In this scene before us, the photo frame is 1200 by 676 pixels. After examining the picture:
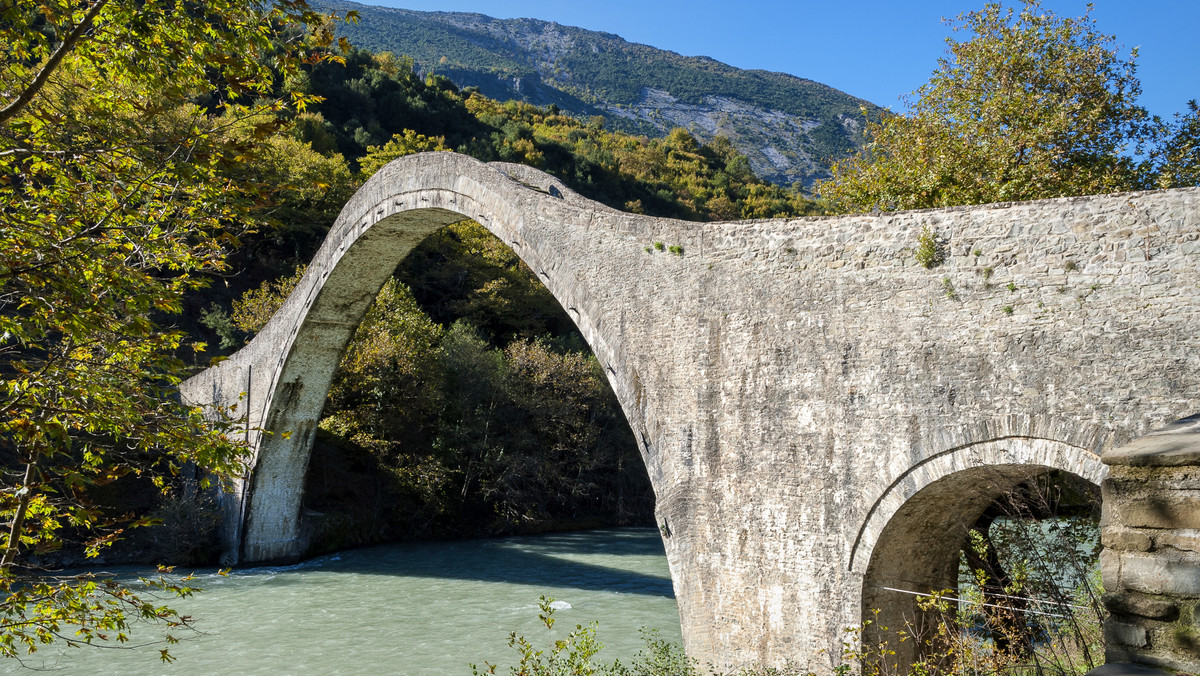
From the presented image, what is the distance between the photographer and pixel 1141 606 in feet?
9.30

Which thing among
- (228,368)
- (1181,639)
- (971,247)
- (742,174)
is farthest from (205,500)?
(742,174)

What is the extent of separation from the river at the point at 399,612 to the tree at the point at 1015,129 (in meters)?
6.18

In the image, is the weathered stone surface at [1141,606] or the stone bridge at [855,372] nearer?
the weathered stone surface at [1141,606]

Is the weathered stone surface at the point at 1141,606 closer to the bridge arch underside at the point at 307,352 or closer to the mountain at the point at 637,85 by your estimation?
the bridge arch underside at the point at 307,352

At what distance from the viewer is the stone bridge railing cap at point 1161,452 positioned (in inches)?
110

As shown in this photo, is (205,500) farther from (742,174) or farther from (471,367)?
(742,174)

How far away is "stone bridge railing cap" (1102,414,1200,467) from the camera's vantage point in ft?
9.14

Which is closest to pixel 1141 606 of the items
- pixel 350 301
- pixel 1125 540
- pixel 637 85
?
pixel 1125 540

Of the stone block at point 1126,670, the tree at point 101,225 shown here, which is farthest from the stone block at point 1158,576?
the tree at point 101,225

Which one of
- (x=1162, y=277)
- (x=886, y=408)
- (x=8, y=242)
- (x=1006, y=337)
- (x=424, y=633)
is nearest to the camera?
(x=8, y=242)

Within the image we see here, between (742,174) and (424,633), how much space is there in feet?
143

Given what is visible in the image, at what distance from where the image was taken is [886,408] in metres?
5.68

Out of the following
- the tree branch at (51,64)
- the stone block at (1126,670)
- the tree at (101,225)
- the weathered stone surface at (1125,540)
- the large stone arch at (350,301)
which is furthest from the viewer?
the large stone arch at (350,301)

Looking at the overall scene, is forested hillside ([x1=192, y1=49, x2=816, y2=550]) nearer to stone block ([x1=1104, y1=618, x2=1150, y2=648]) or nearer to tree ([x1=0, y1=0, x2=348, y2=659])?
tree ([x1=0, y1=0, x2=348, y2=659])
